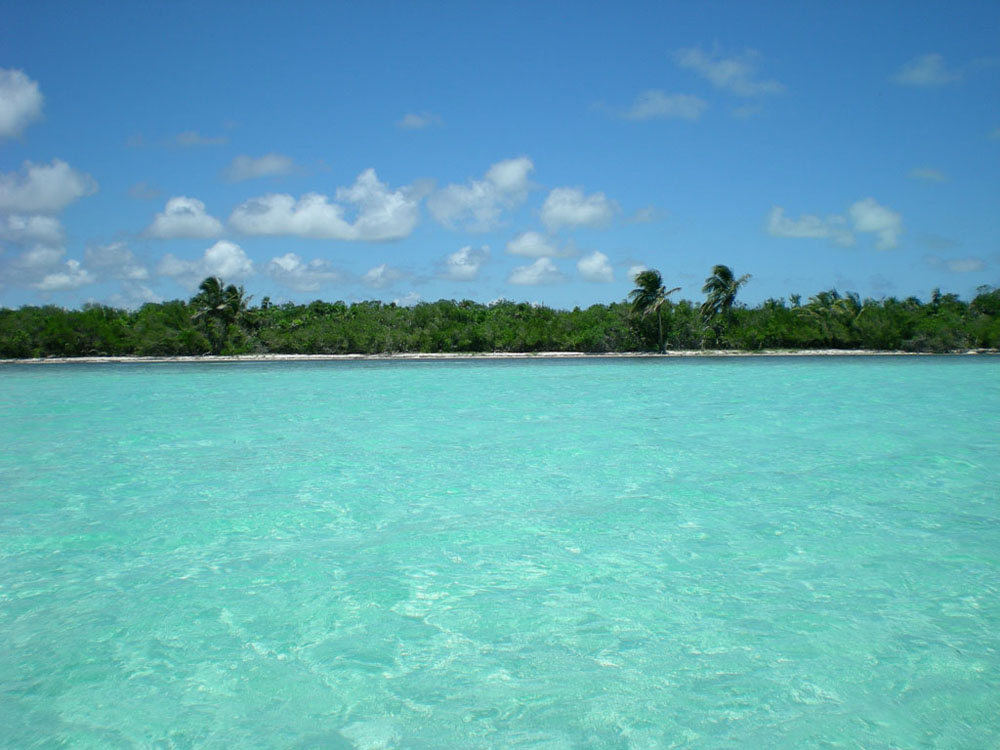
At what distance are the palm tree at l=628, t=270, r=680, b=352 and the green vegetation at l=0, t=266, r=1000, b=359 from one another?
7cm

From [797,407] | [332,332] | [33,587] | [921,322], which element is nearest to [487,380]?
[797,407]

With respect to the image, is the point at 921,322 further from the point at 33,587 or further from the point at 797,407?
the point at 33,587

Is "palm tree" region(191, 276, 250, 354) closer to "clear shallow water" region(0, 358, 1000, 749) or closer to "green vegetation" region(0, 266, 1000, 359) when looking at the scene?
"green vegetation" region(0, 266, 1000, 359)

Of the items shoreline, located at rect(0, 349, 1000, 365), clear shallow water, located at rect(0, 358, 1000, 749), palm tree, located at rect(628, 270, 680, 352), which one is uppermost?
palm tree, located at rect(628, 270, 680, 352)

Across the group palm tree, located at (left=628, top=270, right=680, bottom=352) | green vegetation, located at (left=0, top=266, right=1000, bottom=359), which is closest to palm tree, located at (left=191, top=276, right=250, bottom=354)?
green vegetation, located at (left=0, top=266, right=1000, bottom=359)

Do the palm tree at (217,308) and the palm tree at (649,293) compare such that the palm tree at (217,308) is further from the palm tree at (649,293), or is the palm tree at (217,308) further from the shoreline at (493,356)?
the palm tree at (649,293)

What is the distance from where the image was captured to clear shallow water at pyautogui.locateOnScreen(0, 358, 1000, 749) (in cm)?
315

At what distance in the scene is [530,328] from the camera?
5200cm

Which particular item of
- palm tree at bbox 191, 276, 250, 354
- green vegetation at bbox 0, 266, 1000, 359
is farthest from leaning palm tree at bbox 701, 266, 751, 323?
palm tree at bbox 191, 276, 250, 354

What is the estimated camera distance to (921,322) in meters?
Answer: 48.4

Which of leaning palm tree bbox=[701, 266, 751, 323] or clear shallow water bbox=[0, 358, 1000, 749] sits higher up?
leaning palm tree bbox=[701, 266, 751, 323]

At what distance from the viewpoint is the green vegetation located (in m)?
47.2

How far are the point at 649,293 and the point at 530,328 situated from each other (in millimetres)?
10184

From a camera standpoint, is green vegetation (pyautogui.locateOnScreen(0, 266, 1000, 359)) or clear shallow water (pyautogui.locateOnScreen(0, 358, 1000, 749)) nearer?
clear shallow water (pyautogui.locateOnScreen(0, 358, 1000, 749))
